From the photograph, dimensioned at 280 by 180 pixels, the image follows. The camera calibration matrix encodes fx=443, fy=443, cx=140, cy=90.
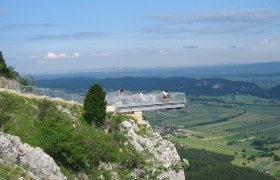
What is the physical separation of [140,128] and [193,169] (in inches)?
3013

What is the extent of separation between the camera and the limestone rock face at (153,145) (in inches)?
1323

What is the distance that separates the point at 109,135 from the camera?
33062 millimetres

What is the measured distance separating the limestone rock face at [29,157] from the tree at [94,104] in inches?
314

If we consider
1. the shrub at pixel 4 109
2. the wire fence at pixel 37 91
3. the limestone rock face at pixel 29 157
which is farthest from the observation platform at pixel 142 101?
the limestone rock face at pixel 29 157

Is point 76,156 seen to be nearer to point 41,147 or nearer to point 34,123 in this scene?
point 41,147

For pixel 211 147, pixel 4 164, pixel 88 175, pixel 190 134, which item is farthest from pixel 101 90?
pixel 190 134

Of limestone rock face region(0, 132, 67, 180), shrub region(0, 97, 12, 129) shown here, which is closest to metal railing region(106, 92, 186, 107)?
shrub region(0, 97, 12, 129)

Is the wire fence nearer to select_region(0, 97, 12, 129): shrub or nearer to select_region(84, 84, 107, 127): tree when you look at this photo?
select_region(84, 84, 107, 127): tree

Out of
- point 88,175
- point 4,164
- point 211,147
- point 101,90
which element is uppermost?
point 101,90

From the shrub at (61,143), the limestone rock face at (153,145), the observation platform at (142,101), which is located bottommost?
the limestone rock face at (153,145)

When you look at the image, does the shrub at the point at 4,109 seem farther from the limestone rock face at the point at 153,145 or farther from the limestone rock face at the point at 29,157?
the limestone rock face at the point at 153,145

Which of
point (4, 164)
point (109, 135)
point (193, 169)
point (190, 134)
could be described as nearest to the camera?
point (4, 164)

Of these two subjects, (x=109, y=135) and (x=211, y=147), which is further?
(x=211, y=147)

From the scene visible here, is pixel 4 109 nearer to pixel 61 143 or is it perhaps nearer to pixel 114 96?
pixel 61 143
